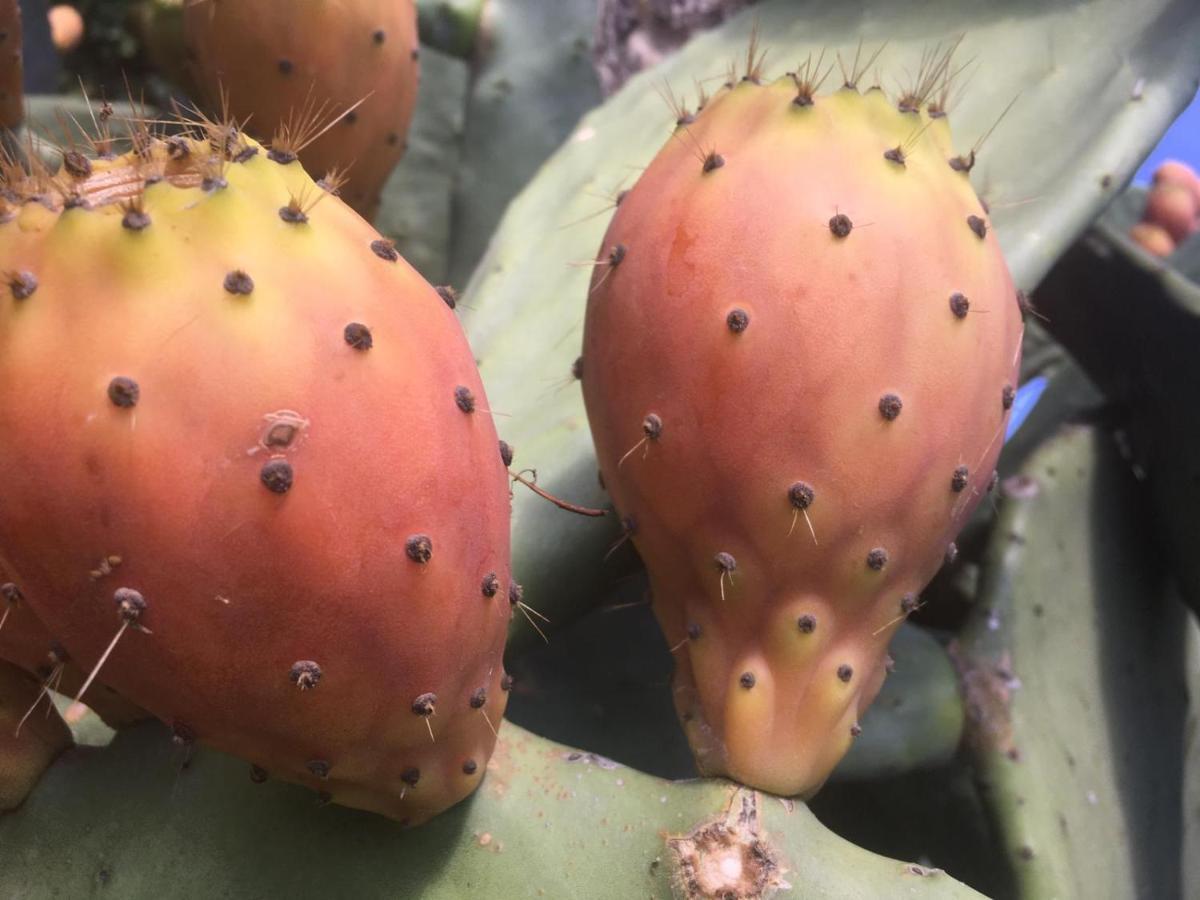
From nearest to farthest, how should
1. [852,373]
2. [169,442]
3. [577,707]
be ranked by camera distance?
[169,442], [852,373], [577,707]

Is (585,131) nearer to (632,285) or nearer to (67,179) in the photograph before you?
(632,285)

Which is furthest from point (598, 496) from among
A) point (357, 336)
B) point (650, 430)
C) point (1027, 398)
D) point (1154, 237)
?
point (1154, 237)

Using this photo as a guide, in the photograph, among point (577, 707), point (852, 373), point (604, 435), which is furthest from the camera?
point (577, 707)

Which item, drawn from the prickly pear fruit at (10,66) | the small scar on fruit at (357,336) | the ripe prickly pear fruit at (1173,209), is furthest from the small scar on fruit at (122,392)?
the ripe prickly pear fruit at (1173,209)

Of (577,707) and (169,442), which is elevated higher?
(169,442)

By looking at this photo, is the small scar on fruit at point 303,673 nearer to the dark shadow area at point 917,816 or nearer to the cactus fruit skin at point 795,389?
the cactus fruit skin at point 795,389

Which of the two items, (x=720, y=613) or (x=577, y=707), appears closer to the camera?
(x=720, y=613)

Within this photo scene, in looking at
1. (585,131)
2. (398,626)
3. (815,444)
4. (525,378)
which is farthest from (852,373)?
(585,131)

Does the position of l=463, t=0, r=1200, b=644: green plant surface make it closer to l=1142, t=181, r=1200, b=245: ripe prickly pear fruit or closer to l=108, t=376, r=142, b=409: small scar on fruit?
l=108, t=376, r=142, b=409: small scar on fruit

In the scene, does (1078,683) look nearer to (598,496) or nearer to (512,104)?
(598,496)
